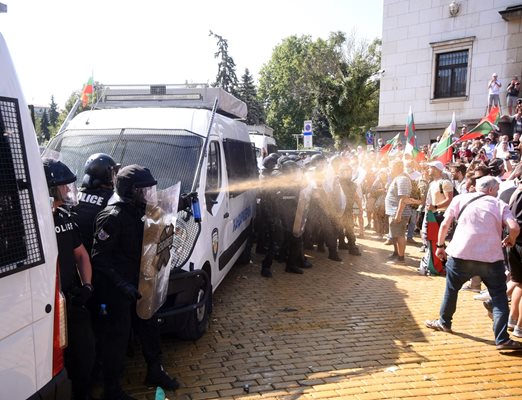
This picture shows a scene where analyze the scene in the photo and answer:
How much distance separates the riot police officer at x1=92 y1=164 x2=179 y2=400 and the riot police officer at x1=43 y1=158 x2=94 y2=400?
0.15m

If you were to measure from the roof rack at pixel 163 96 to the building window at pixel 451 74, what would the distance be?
16.5 metres

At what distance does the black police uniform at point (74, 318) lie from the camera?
114 inches

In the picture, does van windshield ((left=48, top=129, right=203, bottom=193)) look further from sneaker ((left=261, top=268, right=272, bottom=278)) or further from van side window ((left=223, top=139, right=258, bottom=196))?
sneaker ((left=261, top=268, right=272, bottom=278))

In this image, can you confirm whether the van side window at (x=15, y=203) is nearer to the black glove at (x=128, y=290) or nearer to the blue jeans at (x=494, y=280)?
the black glove at (x=128, y=290)

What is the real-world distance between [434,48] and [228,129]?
16.9m

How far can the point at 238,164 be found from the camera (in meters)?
6.98

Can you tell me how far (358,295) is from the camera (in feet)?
21.7

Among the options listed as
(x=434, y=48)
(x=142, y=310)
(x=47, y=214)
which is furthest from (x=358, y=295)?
(x=434, y=48)

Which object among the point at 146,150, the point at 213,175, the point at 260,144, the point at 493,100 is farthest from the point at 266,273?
the point at 493,100

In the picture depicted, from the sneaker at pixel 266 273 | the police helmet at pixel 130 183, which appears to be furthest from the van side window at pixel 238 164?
the police helmet at pixel 130 183

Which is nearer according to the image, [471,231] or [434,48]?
[471,231]

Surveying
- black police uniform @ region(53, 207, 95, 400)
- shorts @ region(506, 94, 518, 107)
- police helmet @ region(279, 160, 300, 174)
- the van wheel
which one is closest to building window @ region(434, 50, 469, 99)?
shorts @ region(506, 94, 518, 107)

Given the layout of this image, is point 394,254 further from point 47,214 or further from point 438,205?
point 47,214

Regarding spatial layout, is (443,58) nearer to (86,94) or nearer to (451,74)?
(451,74)
